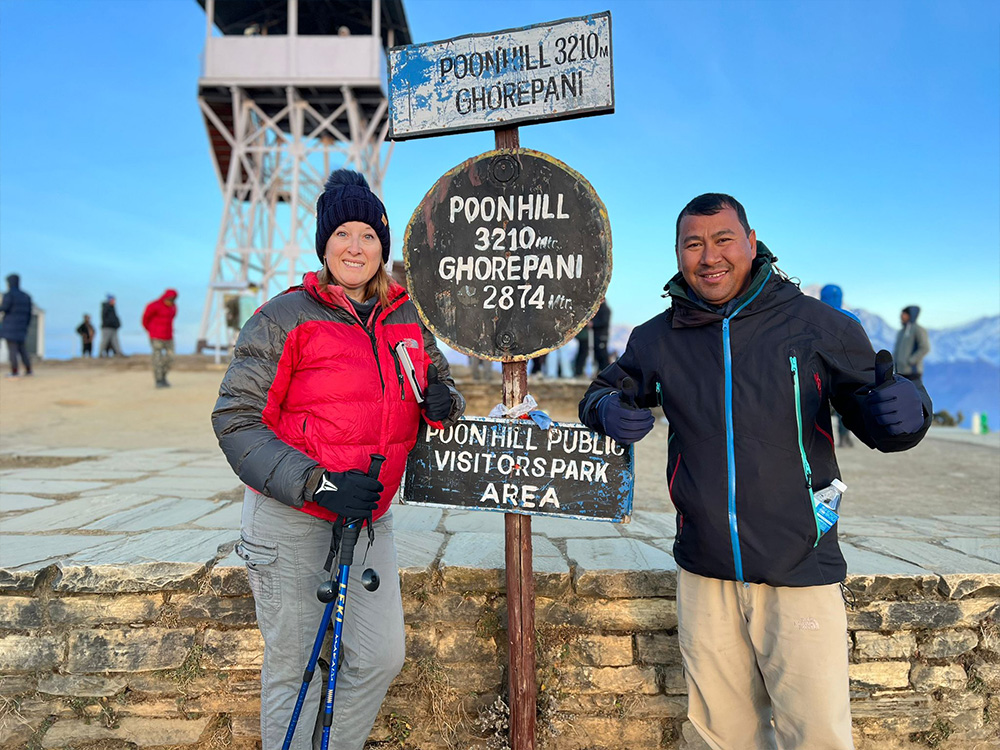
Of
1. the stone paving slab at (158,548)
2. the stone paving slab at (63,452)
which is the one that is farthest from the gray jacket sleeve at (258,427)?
the stone paving slab at (63,452)

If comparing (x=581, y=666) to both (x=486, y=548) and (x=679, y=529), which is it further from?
(x=679, y=529)

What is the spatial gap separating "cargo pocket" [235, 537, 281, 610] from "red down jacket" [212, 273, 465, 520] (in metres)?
0.19

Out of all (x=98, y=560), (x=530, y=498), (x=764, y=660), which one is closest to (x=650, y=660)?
(x=764, y=660)

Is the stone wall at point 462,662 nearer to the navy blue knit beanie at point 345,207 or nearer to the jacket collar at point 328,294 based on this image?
the jacket collar at point 328,294

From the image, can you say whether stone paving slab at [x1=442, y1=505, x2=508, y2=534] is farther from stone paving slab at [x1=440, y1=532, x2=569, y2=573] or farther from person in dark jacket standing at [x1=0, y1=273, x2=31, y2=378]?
person in dark jacket standing at [x1=0, y1=273, x2=31, y2=378]

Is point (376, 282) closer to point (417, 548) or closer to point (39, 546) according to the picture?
point (417, 548)

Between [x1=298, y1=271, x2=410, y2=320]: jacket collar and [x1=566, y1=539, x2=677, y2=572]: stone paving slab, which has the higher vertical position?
[x1=298, y1=271, x2=410, y2=320]: jacket collar

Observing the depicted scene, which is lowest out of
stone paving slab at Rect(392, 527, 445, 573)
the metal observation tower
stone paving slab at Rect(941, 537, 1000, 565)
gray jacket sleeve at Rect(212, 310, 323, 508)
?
stone paving slab at Rect(941, 537, 1000, 565)

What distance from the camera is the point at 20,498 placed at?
4031 millimetres

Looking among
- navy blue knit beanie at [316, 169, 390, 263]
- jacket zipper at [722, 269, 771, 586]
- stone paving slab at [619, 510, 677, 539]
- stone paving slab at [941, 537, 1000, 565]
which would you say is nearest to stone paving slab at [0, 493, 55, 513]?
navy blue knit beanie at [316, 169, 390, 263]

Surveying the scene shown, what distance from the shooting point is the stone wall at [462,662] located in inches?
98.4

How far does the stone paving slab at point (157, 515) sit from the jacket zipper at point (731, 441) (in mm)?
3064

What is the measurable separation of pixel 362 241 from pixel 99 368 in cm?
1696

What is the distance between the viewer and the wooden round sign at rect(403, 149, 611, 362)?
195 centimetres
